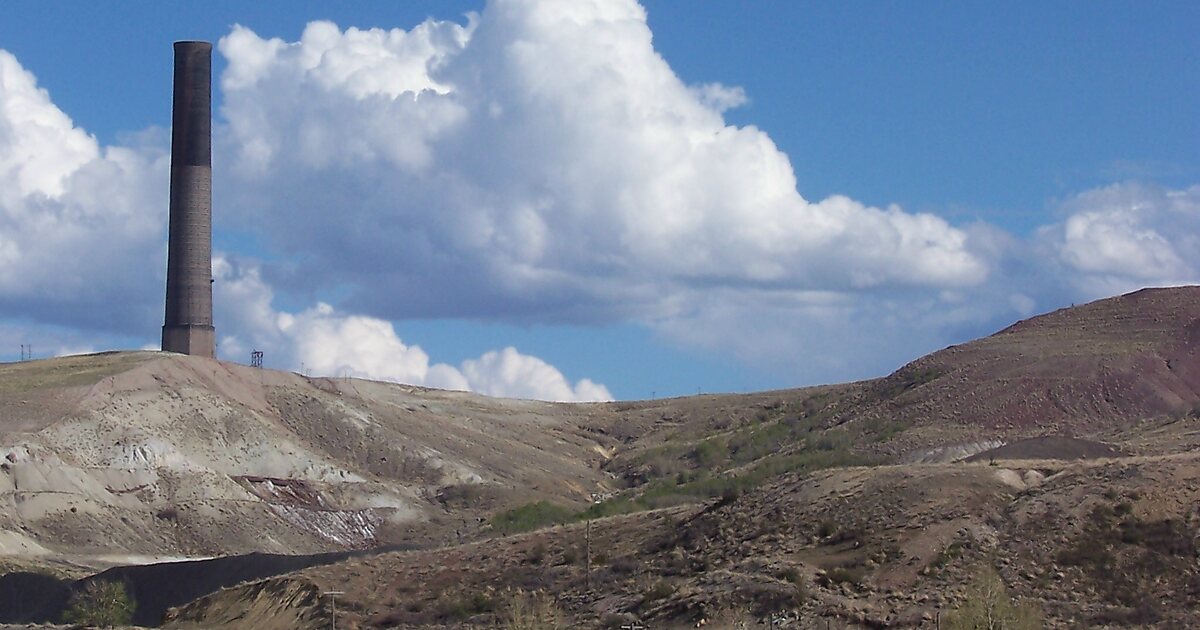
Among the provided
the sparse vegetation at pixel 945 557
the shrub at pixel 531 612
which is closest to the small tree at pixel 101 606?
the shrub at pixel 531 612

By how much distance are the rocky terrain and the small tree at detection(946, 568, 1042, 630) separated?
1.00 m

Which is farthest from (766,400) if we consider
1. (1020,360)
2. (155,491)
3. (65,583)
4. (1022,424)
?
(65,583)

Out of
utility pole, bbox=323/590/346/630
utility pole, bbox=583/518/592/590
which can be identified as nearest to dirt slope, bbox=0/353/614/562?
utility pole, bbox=323/590/346/630

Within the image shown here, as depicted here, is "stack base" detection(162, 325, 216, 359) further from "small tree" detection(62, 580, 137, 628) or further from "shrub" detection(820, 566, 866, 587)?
"shrub" detection(820, 566, 866, 587)

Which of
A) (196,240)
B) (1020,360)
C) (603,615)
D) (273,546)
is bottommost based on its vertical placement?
(603,615)

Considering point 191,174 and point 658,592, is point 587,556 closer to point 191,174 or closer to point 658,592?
point 658,592

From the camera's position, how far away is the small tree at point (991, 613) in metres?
37.4

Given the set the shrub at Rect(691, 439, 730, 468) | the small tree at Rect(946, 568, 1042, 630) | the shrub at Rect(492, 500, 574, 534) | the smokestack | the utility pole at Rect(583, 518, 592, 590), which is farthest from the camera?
the shrub at Rect(691, 439, 730, 468)

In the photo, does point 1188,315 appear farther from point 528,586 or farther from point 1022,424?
point 528,586

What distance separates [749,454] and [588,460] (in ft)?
56.7

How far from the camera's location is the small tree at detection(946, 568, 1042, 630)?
37438 mm

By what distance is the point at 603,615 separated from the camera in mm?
48312

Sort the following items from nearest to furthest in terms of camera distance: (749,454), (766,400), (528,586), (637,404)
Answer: (528,586)
(749,454)
(766,400)
(637,404)

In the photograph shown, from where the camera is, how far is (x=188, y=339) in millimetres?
110875
